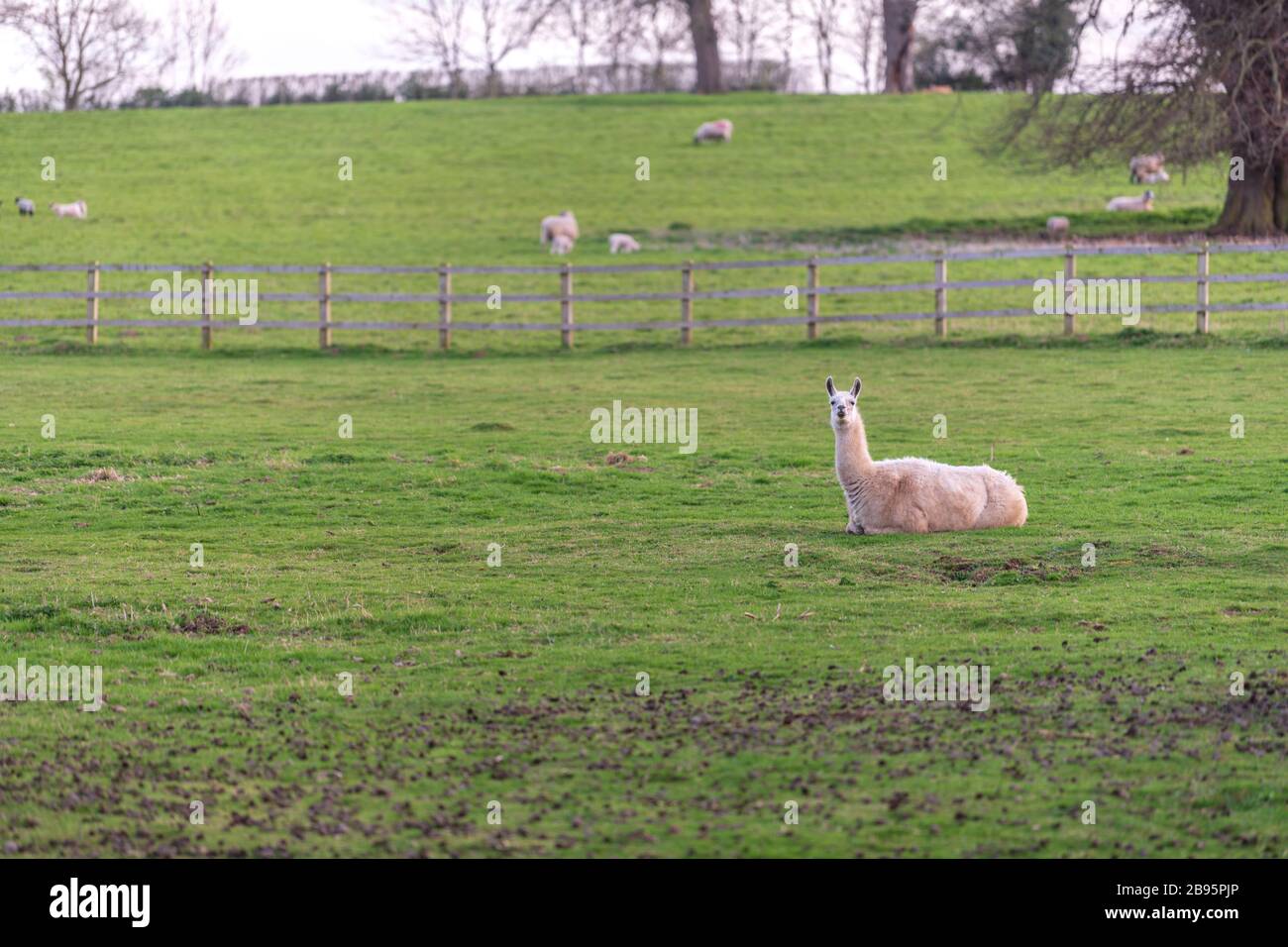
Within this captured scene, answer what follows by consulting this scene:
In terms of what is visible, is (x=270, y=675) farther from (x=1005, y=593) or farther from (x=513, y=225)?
(x=513, y=225)

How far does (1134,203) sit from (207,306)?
2444 cm

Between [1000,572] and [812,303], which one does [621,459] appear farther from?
[812,303]

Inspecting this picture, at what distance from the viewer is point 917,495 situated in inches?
516

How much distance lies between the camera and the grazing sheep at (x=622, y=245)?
37844 millimetres

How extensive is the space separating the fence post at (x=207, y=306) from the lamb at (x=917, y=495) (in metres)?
18.2

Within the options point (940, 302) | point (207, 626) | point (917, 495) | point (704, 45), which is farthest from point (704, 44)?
point (207, 626)

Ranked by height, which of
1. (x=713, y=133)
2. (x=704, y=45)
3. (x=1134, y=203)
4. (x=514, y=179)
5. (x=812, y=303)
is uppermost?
(x=704, y=45)

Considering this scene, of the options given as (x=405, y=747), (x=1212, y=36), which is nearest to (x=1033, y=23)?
(x=1212, y=36)

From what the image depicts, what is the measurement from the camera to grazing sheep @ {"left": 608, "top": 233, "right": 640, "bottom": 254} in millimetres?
37844

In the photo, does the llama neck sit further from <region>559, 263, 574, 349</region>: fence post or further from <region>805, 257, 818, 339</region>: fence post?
<region>559, 263, 574, 349</region>: fence post

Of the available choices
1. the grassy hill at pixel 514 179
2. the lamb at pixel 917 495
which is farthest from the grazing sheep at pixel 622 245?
the lamb at pixel 917 495

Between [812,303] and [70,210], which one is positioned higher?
[70,210]

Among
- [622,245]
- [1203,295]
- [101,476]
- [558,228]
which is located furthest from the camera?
[558,228]

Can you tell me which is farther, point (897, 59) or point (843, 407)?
point (897, 59)
